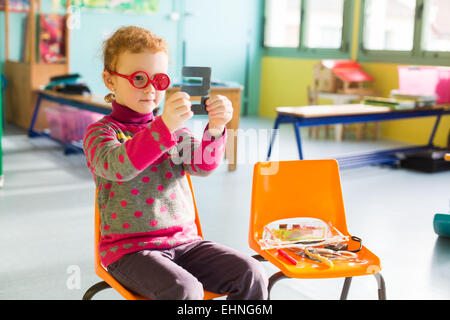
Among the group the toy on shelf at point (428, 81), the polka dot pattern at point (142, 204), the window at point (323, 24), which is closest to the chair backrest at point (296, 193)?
the polka dot pattern at point (142, 204)

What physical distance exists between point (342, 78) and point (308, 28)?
167 centimetres

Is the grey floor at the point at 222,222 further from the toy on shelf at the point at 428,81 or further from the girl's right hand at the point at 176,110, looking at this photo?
the toy on shelf at the point at 428,81

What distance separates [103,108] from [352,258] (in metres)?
2.94

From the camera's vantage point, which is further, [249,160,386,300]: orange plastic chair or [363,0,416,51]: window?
[363,0,416,51]: window

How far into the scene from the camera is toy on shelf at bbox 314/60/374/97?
19.8 feet

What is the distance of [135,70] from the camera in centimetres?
131

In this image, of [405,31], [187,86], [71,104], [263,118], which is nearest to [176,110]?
[187,86]

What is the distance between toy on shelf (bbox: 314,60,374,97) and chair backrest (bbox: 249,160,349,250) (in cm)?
446

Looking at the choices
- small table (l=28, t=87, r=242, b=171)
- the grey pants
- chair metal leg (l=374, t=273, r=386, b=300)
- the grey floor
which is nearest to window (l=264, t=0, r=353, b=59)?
the grey floor

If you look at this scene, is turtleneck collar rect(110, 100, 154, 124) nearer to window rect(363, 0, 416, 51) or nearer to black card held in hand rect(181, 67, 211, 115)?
black card held in hand rect(181, 67, 211, 115)

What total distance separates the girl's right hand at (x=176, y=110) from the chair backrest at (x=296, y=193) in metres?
0.47

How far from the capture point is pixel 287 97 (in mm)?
7629

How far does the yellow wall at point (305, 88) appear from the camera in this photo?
5852mm

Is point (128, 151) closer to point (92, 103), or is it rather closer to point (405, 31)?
point (92, 103)
